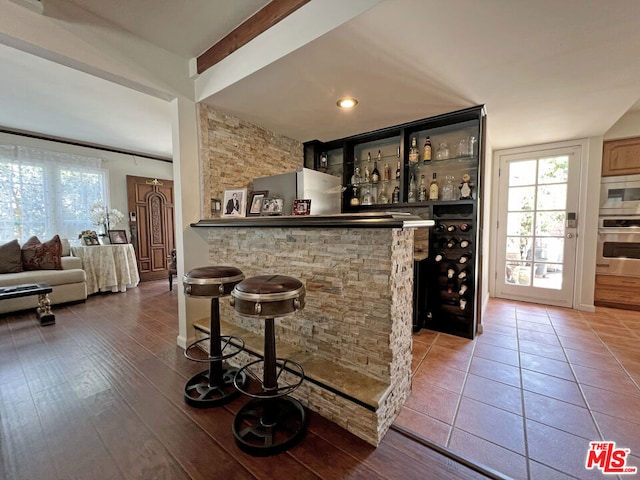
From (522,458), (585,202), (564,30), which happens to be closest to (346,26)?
(564,30)

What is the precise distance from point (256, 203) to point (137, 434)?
1886 millimetres

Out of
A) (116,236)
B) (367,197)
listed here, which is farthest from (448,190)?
(116,236)

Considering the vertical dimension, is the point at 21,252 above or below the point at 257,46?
below

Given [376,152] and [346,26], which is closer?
[346,26]

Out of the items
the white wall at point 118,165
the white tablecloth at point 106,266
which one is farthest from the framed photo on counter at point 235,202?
the white wall at point 118,165

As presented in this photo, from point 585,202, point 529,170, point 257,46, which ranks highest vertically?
point 257,46

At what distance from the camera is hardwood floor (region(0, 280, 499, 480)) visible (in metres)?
1.19

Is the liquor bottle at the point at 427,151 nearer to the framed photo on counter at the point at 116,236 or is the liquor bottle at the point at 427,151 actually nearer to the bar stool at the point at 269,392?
the bar stool at the point at 269,392

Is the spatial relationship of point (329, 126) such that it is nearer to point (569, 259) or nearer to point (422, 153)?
point (422, 153)

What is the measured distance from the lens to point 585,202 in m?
3.34

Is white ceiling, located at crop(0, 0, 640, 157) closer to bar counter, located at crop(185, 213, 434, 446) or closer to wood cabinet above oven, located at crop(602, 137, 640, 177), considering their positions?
wood cabinet above oven, located at crop(602, 137, 640, 177)

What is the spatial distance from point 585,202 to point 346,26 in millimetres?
3793

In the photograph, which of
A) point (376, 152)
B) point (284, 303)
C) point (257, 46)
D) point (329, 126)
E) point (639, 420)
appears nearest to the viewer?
point (284, 303)

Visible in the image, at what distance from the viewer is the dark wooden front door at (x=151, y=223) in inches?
203
